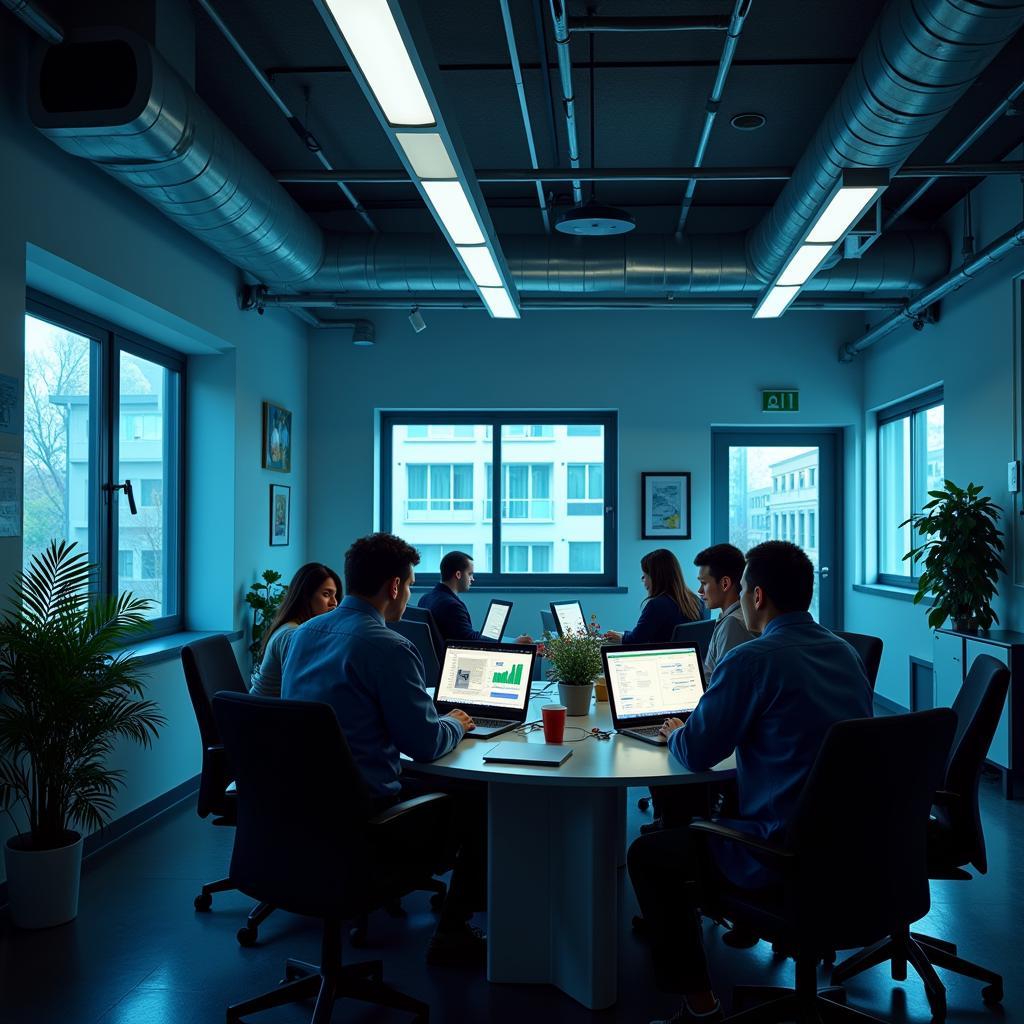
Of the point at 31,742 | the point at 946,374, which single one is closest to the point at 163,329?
the point at 31,742

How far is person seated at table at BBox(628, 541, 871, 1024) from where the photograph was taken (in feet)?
7.94

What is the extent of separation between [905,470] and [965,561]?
2.46m

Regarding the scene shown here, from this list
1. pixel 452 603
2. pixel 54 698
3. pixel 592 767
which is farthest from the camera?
pixel 452 603

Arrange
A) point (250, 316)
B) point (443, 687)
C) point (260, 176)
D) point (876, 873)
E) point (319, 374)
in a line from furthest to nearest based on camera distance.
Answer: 1. point (319, 374)
2. point (250, 316)
3. point (260, 176)
4. point (443, 687)
5. point (876, 873)

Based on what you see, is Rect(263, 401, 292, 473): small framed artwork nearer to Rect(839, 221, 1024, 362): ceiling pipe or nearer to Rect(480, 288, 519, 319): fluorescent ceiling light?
Rect(480, 288, 519, 319): fluorescent ceiling light

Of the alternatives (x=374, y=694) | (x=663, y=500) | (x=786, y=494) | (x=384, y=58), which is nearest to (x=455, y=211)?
A: (x=384, y=58)

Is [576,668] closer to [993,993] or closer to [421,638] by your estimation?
[421,638]

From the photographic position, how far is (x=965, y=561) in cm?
527

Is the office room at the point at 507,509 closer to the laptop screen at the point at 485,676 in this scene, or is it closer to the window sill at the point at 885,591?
the laptop screen at the point at 485,676

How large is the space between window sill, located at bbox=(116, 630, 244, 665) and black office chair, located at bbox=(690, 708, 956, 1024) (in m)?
3.04

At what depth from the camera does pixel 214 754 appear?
3305 mm

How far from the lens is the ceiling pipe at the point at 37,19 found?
3.24 metres

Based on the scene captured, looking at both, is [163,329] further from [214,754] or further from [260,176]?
[214,754]

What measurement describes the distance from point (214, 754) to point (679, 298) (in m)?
4.81
